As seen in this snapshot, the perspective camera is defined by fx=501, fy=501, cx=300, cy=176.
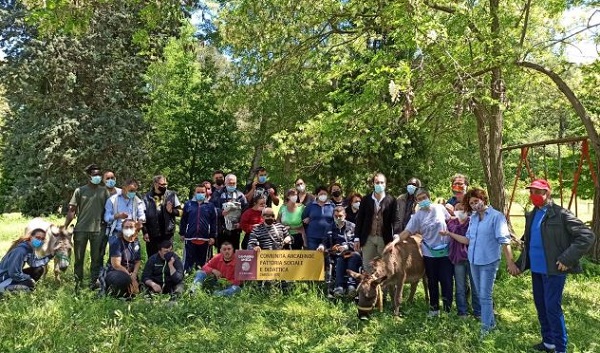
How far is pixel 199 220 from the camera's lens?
9148 millimetres

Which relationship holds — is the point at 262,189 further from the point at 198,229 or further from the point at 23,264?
the point at 23,264

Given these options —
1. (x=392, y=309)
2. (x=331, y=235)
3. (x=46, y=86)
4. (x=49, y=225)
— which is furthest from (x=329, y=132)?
(x=46, y=86)

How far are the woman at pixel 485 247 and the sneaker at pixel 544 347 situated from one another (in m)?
0.57

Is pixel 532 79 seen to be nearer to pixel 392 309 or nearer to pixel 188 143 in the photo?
pixel 392 309

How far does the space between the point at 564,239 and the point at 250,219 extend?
5.18 metres

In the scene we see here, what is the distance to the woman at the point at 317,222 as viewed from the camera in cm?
869


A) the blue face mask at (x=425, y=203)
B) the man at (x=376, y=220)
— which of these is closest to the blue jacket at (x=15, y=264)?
the man at (x=376, y=220)

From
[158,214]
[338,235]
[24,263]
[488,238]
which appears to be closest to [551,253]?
[488,238]

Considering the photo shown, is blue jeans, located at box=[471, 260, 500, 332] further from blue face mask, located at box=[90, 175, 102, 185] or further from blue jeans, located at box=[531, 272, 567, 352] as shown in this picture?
blue face mask, located at box=[90, 175, 102, 185]

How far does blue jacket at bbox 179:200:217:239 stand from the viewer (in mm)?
9148

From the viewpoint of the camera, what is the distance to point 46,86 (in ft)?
75.2

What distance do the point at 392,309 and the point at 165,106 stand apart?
21.4 m

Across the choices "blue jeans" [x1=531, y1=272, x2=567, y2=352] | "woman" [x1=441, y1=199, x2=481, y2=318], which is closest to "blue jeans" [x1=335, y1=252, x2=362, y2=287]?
"woman" [x1=441, y1=199, x2=481, y2=318]

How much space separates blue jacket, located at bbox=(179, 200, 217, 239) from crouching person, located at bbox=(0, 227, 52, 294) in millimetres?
2358
